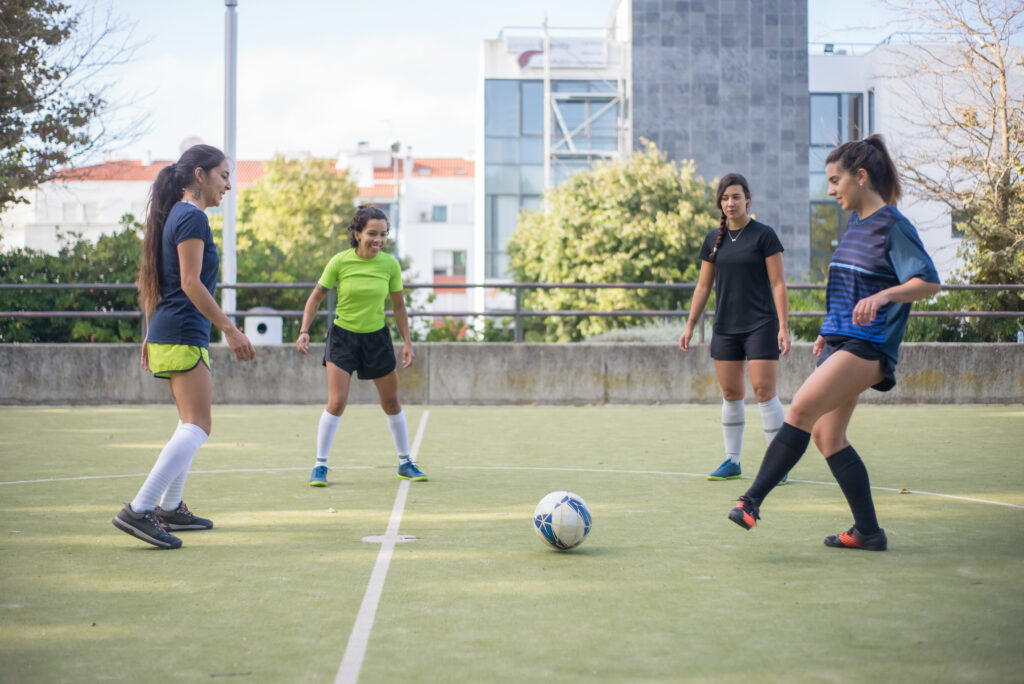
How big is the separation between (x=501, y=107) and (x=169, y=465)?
39986 millimetres

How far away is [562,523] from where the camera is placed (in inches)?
227

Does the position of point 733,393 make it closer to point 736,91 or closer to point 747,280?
point 747,280

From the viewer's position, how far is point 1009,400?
1650cm

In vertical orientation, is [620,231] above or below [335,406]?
above

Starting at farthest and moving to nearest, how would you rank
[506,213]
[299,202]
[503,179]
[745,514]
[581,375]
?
[299,202], [506,213], [503,179], [581,375], [745,514]

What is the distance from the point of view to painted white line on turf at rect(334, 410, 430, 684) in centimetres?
378

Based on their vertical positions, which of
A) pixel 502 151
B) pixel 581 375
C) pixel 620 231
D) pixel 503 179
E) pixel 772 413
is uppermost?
pixel 502 151

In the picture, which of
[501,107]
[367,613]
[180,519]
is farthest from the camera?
[501,107]

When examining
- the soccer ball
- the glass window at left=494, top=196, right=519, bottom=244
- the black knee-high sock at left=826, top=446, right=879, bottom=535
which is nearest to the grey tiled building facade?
the glass window at left=494, top=196, right=519, bottom=244

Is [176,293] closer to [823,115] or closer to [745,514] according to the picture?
[745,514]

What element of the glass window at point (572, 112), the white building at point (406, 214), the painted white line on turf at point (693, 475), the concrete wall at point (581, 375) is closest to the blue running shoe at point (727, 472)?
the painted white line on turf at point (693, 475)

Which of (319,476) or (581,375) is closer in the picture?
(319,476)

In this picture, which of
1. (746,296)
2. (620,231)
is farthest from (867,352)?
(620,231)

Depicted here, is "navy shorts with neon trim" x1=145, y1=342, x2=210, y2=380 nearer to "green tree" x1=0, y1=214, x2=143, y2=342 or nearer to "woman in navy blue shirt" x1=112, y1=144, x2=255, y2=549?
"woman in navy blue shirt" x1=112, y1=144, x2=255, y2=549
